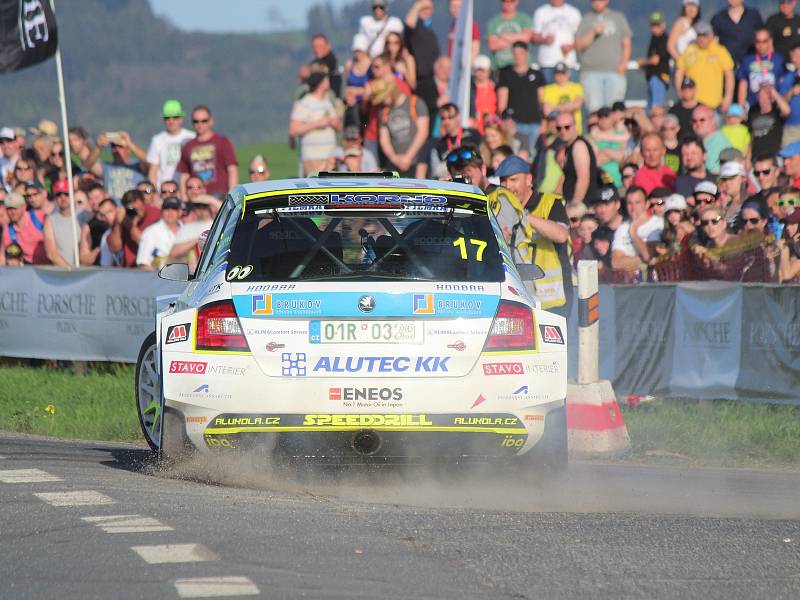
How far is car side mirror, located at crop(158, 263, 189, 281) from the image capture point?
31.1ft

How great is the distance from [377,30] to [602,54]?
315cm

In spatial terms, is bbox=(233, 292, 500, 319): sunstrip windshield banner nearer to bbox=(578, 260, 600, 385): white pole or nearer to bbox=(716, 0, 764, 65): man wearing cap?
bbox=(578, 260, 600, 385): white pole

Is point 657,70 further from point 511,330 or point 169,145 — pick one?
point 511,330

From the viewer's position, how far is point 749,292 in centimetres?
1287

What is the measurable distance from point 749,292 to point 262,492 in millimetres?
5993

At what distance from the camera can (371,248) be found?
336 inches

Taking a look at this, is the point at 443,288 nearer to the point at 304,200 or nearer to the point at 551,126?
the point at 304,200

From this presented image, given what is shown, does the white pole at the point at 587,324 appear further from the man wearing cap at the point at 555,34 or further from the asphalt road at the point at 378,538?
the man wearing cap at the point at 555,34

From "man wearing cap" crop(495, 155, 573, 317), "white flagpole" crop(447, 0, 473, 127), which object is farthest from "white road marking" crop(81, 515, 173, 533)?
"white flagpole" crop(447, 0, 473, 127)

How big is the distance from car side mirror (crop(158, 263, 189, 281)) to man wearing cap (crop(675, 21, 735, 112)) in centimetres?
1129

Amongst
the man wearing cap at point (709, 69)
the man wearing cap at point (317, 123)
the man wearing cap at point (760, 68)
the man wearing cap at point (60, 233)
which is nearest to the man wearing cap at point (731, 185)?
the man wearing cap at point (760, 68)

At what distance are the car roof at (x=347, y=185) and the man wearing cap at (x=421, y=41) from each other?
12019 millimetres

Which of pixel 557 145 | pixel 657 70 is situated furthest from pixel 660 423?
pixel 657 70

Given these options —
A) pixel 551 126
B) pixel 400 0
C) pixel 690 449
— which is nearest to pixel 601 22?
pixel 551 126
